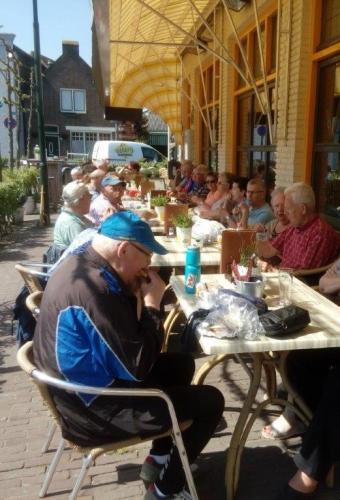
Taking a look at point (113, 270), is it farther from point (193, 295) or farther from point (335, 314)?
point (335, 314)

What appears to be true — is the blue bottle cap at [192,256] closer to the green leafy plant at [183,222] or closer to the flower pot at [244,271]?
the flower pot at [244,271]

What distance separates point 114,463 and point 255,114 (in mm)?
6011

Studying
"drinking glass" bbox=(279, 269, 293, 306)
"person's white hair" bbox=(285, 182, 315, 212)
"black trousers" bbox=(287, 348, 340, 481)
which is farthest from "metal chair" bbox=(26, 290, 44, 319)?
"person's white hair" bbox=(285, 182, 315, 212)

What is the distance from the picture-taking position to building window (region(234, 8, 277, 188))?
642 centimetres

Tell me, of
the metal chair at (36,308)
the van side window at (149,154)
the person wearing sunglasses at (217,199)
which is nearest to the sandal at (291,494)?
the metal chair at (36,308)

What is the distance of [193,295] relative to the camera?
2514 millimetres

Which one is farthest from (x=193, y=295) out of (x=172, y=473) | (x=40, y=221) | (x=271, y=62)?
(x=40, y=221)

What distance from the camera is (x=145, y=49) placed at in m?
11.2

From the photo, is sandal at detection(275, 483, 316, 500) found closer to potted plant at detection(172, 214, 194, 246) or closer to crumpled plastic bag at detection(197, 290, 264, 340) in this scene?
crumpled plastic bag at detection(197, 290, 264, 340)

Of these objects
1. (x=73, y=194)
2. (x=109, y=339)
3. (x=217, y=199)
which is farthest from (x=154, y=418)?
(x=217, y=199)

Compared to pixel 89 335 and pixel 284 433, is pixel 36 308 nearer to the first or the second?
pixel 89 335

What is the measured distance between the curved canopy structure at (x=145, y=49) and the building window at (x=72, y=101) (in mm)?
20718

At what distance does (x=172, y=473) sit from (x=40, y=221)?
29.9 feet

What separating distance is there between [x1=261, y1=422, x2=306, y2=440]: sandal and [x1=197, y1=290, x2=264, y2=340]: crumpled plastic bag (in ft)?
3.11
